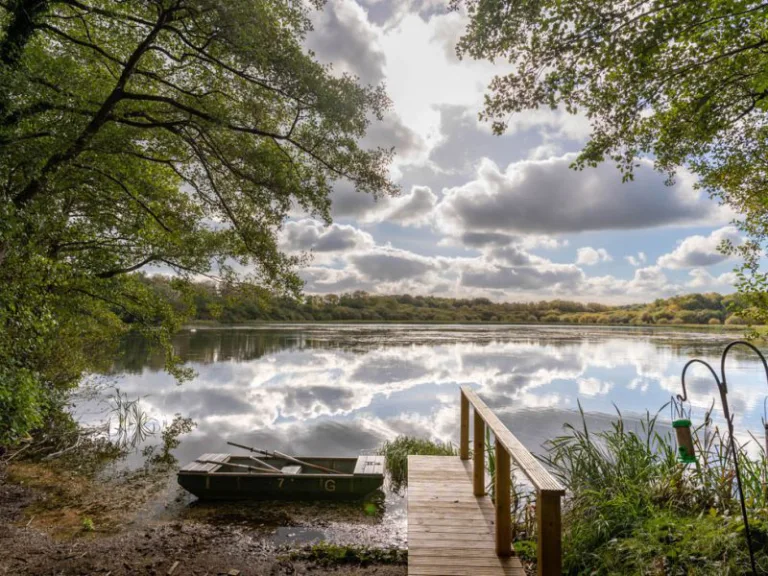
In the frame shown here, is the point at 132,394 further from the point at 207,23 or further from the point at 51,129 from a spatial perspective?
the point at 207,23

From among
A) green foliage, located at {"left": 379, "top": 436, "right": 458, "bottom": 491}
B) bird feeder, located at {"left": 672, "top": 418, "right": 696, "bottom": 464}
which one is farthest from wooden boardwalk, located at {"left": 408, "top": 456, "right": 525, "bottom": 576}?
green foliage, located at {"left": 379, "top": 436, "right": 458, "bottom": 491}

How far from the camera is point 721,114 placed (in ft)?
21.0

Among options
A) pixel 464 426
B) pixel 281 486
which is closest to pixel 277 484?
pixel 281 486

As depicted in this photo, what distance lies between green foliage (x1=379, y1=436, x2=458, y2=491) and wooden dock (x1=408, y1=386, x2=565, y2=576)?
4.70 metres

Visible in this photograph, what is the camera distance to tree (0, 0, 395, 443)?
5.66 metres

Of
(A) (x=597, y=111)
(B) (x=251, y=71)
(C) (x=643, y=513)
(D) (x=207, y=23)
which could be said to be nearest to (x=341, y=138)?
(B) (x=251, y=71)

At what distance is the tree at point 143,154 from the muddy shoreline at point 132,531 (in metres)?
1.63

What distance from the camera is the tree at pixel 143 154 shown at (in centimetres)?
566

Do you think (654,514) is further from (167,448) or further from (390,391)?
(390,391)

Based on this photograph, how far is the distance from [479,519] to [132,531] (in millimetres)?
5282

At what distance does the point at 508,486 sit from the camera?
3471mm

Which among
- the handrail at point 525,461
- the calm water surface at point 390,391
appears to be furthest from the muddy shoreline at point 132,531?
the handrail at point 525,461

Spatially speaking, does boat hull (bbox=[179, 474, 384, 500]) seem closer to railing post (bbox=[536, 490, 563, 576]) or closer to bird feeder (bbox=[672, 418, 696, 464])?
railing post (bbox=[536, 490, 563, 576])

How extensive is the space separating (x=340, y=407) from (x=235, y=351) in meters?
19.2
